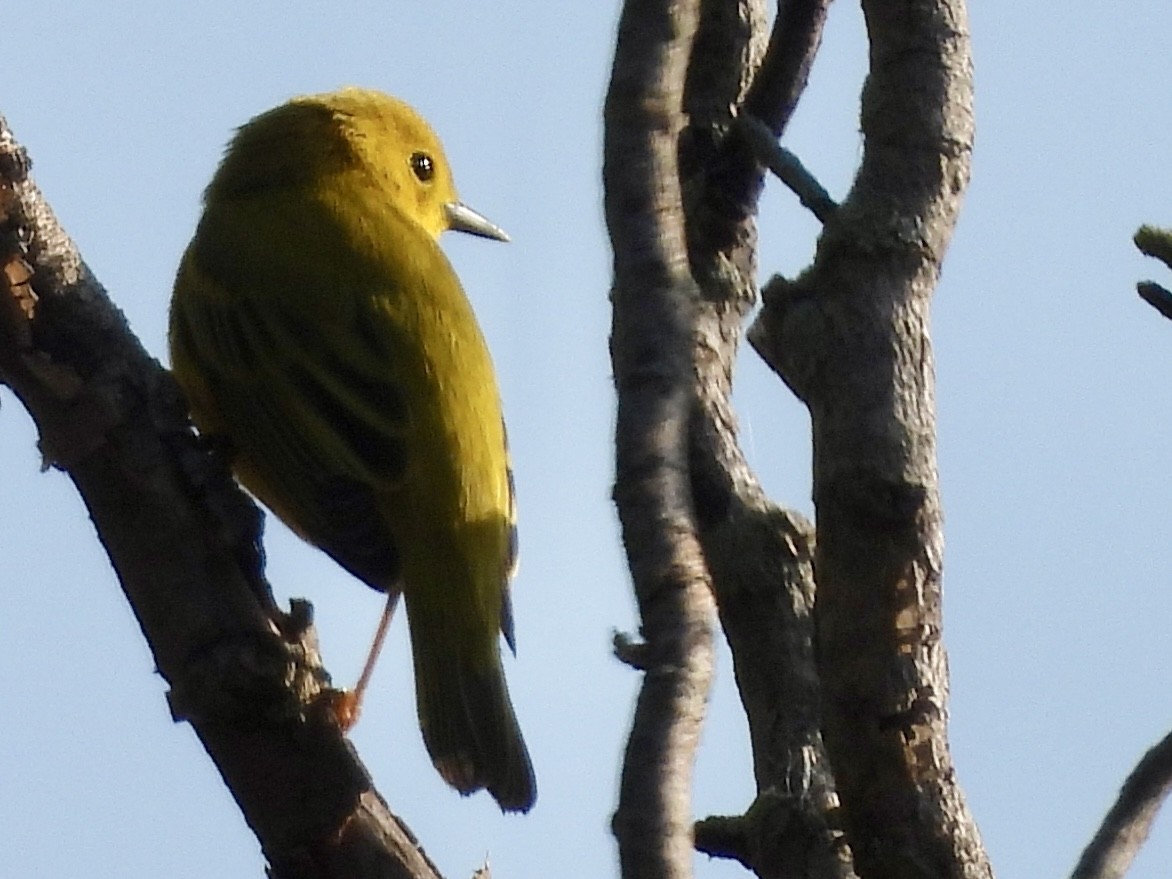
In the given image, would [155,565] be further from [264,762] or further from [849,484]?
[849,484]

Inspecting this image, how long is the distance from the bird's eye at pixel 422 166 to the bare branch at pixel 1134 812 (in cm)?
387

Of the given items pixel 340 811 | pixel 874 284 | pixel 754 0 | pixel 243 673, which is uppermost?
pixel 754 0

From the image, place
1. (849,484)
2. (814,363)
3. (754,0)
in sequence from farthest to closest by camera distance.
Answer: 1. (754,0)
2. (814,363)
3. (849,484)

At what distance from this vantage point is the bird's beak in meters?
6.58

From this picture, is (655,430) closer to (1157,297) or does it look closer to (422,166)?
(1157,297)

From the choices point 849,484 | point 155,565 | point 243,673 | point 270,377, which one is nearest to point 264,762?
point 243,673

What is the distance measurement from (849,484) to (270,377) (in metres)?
2.31

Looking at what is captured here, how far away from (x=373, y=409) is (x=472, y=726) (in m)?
0.84

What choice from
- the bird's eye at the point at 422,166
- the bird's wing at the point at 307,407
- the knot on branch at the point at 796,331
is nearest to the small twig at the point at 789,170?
the knot on branch at the point at 796,331

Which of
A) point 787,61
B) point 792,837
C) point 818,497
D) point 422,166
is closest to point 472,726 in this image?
point 792,837

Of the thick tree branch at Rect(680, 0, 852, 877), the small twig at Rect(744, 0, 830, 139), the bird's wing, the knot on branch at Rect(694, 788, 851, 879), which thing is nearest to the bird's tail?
the bird's wing

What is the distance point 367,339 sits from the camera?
464 cm

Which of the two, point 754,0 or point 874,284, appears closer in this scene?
point 874,284

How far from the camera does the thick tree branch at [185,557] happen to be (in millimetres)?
2869
